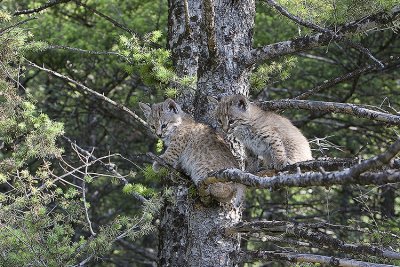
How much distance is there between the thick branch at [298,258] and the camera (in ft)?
21.0

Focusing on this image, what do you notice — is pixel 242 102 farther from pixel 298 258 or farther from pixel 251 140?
pixel 298 258

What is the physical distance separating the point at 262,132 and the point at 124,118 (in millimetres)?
7473

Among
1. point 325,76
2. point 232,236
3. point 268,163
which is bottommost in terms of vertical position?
point 232,236

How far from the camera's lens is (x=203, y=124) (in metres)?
7.91

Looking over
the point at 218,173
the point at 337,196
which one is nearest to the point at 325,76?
the point at 337,196

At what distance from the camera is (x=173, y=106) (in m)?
8.08

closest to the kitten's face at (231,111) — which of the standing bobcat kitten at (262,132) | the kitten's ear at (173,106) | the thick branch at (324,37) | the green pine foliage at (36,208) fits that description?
the standing bobcat kitten at (262,132)

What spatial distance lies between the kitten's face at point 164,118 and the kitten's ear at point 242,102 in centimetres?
88

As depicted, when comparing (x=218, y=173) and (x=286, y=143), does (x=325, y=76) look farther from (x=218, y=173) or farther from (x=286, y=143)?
(x=218, y=173)

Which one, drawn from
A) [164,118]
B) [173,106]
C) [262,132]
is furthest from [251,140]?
[164,118]

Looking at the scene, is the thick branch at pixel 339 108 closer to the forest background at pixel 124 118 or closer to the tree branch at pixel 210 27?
the forest background at pixel 124 118

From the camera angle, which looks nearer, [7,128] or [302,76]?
[7,128]

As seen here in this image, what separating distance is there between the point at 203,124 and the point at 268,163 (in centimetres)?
86

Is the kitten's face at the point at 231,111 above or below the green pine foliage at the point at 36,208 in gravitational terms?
above
